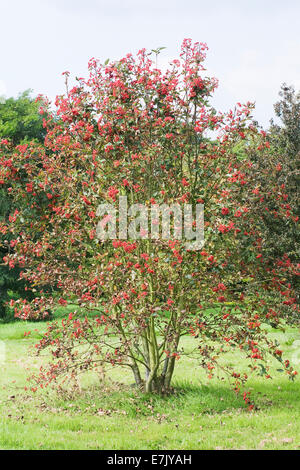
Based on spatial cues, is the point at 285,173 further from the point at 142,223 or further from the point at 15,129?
the point at 15,129

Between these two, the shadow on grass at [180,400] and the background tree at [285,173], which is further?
the background tree at [285,173]

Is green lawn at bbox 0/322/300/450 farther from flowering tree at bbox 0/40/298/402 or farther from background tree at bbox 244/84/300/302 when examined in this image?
background tree at bbox 244/84/300/302

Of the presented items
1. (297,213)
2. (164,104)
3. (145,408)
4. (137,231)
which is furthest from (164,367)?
(297,213)

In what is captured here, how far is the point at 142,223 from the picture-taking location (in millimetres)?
6160

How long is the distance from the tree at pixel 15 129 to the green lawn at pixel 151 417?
9507mm

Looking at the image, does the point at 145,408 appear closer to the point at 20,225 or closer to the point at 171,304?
the point at 171,304

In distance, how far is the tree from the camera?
17.5 meters

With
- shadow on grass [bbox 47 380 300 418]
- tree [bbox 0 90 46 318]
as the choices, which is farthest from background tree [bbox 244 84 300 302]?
tree [bbox 0 90 46 318]

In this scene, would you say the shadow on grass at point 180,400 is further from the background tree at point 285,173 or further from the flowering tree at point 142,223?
the background tree at point 285,173

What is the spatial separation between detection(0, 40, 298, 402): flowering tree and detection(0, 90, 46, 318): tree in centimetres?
1057

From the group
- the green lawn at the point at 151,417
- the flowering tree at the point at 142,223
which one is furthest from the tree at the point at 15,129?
the flowering tree at the point at 142,223

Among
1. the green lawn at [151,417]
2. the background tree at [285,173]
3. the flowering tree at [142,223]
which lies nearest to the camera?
the green lawn at [151,417]

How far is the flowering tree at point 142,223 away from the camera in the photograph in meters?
6.17

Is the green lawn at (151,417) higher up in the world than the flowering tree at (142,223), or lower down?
lower down
